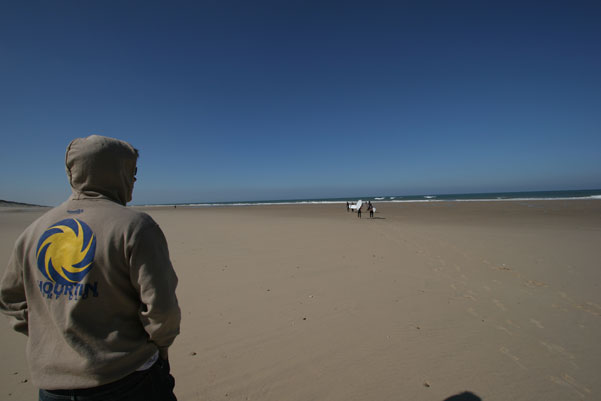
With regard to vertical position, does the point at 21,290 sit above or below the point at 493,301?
above

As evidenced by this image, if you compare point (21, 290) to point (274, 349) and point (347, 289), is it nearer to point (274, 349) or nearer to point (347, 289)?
point (274, 349)

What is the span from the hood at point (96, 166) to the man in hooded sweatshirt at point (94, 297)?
0.04 feet

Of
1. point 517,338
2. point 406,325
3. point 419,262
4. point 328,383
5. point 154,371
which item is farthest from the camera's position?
point 419,262

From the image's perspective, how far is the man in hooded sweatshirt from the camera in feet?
4.40

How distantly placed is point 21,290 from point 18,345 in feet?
11.9

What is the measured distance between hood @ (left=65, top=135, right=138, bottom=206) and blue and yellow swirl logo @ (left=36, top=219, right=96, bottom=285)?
229 millimetres

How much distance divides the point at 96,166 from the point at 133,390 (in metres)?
1.31

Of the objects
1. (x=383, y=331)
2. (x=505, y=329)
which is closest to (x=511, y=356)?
(x=505, y=329)

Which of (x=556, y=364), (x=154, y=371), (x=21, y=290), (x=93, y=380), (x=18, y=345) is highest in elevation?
(x=21, y=290)

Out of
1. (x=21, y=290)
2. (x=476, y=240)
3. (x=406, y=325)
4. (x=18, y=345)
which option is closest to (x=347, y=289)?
(x=406, y=325)

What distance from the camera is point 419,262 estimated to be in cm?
777

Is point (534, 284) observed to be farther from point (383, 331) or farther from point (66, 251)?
point (66, 251)

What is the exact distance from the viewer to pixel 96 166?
5.11 feet

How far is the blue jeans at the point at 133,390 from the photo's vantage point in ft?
4.42
